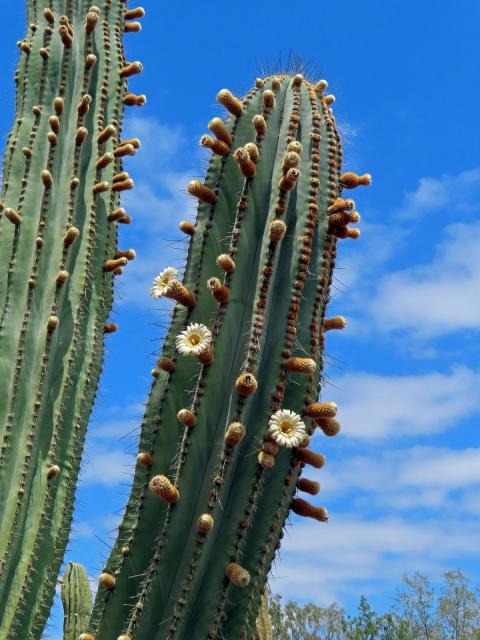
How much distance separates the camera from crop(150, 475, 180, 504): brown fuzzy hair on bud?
2551 mm

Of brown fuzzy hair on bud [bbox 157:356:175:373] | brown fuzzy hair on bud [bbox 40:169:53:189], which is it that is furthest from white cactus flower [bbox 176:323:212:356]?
brown fuzzy hair on bud [bbox 40:169:53:189]

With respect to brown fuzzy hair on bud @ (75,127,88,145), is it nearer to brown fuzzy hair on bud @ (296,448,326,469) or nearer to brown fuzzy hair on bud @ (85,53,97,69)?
brown fuzzy hair on bud @ (85,53,97,69)

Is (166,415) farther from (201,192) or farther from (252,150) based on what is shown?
(252,150)

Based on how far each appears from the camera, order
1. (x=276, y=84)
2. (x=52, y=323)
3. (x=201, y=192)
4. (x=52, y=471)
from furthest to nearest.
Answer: (x=52, y=323) → (x=52, y=471) → (x=276, y=84) → (x=201, y=192)

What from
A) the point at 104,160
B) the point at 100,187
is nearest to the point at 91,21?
the point at 104,160

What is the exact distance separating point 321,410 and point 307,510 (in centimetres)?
41

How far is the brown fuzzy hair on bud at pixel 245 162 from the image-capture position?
297 centimetres

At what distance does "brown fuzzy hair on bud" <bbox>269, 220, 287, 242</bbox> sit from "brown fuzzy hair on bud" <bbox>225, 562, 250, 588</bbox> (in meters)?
1.09

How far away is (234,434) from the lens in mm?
2604

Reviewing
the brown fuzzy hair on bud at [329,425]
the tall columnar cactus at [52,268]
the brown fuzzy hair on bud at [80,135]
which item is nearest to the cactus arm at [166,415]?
the brown fuzzy hair on bud at [329,425]

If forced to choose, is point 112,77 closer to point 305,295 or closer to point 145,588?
point 305,295

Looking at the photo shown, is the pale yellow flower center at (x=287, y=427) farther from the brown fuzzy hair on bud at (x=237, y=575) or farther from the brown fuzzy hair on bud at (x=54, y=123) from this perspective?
the brown fuzzy hair on bud at (x=54, y=123)

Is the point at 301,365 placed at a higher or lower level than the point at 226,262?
lower

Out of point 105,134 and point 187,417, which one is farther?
point 105,134
